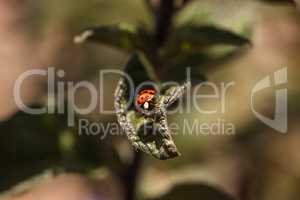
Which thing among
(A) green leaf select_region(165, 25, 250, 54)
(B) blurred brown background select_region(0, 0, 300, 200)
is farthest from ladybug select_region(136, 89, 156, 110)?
(B) blurred brown background select_region(0, 0, 300, 200)

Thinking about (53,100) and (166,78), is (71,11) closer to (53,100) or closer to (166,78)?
(53,100)

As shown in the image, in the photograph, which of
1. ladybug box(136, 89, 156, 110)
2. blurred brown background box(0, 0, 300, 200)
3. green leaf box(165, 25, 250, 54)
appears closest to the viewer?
ladybug box(136, 89, 156, 110)

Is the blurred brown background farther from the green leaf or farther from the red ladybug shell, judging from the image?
the red ladybug shell

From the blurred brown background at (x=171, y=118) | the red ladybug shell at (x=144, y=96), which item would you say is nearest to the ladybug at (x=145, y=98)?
the red ladybug shell at (x=144, y=96)

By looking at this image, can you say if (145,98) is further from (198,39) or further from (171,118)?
(171,118)

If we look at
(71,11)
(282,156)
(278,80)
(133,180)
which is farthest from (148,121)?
(71,11)


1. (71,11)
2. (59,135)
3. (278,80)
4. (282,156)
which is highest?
(71,11)

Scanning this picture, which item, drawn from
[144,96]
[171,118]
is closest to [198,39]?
[144,96]

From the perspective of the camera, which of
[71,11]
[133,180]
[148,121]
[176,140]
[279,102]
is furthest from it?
[71,11]
